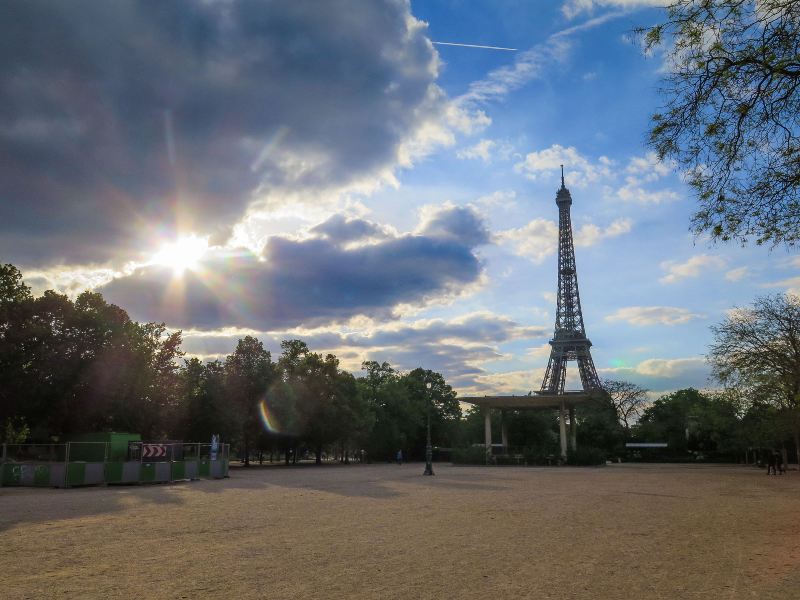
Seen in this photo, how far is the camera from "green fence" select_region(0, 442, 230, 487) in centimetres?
2870

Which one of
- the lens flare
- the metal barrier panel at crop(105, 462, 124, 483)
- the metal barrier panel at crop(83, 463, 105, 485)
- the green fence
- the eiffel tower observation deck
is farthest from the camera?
the eiffel tower observation deck

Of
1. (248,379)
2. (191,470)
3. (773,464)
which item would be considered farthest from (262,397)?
(773,464)

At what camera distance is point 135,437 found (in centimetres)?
3631

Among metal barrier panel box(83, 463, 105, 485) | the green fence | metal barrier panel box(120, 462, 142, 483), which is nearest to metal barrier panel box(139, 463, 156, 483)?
the green fence

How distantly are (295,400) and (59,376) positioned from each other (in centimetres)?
2365

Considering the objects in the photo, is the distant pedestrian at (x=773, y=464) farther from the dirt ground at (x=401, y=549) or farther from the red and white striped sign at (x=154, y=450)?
the red and white striped sign at (x=154, y=450)

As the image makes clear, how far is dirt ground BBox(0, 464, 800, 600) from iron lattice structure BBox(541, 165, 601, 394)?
6641 centimetres

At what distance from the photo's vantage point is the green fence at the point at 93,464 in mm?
28703

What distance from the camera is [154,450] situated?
32625mm

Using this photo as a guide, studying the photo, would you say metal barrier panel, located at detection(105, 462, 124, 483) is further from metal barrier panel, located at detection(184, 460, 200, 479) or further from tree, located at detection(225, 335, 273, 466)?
tree, located at detection(225, 335, 273, 466)

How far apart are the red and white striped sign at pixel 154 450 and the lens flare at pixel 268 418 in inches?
888

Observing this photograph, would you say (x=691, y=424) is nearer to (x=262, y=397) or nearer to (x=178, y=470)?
(x=262, y=397)

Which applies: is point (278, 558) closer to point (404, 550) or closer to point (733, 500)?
point (404, 550)

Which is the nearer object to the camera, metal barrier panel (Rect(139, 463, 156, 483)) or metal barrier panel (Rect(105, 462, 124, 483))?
metal barrier panel (Rect(105, 462, 124, 483))
